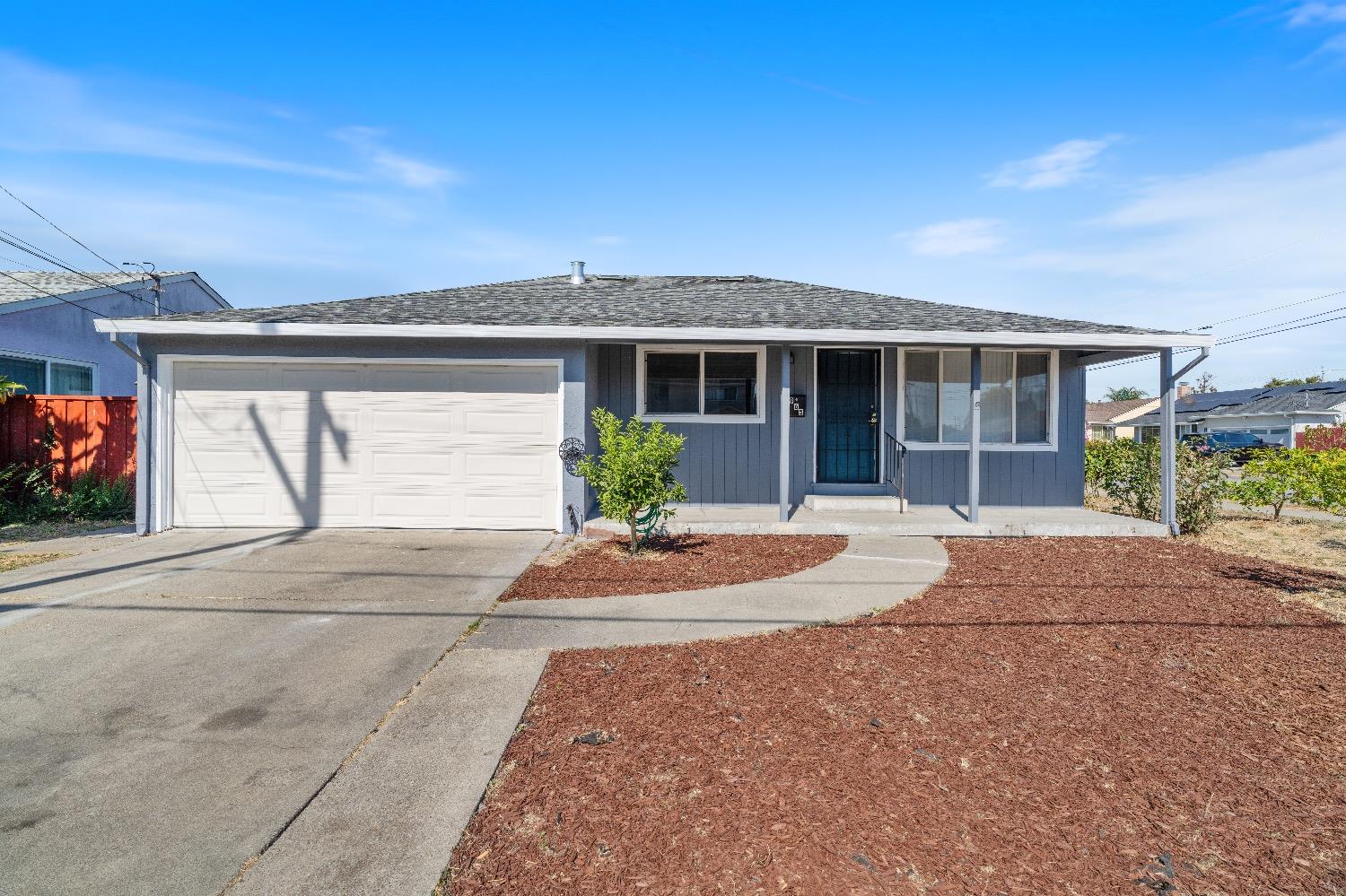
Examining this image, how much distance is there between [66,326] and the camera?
1306 centimetres

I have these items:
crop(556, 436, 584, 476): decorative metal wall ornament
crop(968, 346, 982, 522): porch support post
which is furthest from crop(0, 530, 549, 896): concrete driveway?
crop(968, 346, 982, 522): porch support post

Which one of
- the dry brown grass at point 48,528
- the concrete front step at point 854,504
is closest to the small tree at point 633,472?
the concrete front step at point 854,504

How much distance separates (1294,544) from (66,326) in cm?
2132

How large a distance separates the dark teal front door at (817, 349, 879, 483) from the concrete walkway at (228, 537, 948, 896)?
338 centimetres

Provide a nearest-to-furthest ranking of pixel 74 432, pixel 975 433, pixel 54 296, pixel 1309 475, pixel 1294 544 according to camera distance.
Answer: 1. pixel 1309 475
2. pixel 1294 544
3. pixel 975 433
4. pixel 74 432
5. pixel 54 296

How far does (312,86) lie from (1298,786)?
13702 millimetres

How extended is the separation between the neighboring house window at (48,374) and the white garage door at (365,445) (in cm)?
669

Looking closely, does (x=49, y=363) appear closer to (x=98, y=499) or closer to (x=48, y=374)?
(x=48, y=374)

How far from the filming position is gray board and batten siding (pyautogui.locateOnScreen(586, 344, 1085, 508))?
942cm

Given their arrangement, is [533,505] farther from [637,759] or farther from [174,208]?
[174,208]

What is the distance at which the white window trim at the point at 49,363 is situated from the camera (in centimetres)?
1188

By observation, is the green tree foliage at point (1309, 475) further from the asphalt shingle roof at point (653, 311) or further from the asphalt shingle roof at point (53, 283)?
the asphalt shingle roof at point (53, 283)

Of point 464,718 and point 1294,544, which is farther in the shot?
point 1294,544

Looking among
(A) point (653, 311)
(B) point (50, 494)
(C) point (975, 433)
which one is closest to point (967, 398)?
(C) point (975, 433)
